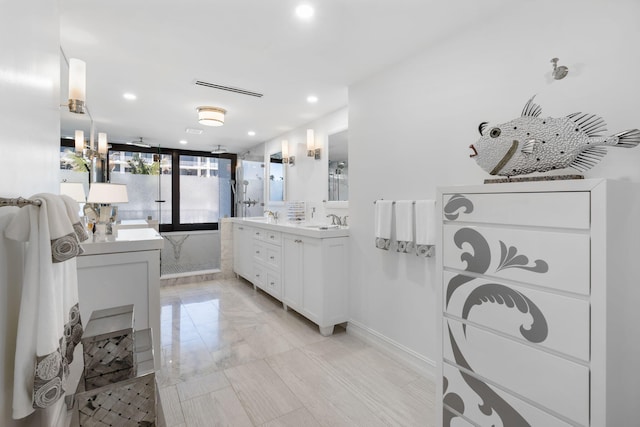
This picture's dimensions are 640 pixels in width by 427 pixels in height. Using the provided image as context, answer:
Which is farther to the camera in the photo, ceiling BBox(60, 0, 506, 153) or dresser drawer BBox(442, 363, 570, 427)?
ceiling BBox(60, 0, 506, 153)

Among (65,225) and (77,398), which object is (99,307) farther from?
(65,225)

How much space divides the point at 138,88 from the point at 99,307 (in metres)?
2.12

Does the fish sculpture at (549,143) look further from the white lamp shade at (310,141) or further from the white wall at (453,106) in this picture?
the white lamp shade at (310,141)

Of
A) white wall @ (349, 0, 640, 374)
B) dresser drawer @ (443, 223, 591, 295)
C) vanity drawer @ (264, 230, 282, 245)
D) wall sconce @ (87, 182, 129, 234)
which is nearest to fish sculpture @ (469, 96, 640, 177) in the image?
white wall @ (349, 0, 640, 374)

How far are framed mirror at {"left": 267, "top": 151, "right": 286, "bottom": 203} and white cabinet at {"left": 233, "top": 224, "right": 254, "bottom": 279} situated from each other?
76 centimetres

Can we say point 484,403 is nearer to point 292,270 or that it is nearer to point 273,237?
point 292,270

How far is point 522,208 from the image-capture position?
48.8 inches

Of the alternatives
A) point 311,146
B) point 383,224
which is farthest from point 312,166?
point 383,224

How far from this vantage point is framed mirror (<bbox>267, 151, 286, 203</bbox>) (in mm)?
4844

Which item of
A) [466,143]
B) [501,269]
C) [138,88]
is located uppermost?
[138,88]

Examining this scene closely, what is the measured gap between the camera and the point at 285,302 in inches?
134

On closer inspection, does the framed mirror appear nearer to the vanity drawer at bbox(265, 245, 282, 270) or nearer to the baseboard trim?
the vanity drawer at bbox(265, 245, 282, 270)

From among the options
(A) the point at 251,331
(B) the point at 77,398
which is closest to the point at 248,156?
(A) the point at 251,331

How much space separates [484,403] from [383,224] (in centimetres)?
135
